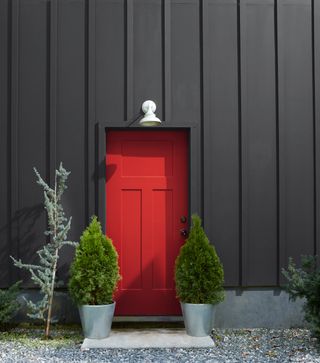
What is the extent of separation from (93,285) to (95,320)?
37 centimetres

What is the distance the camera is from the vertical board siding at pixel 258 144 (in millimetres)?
5898

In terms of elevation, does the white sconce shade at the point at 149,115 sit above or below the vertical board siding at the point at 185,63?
below

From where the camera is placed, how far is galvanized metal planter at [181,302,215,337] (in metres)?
5.30

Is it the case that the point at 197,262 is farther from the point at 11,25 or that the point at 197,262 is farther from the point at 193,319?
the point at 11,25

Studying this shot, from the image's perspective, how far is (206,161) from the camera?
19.4 feet

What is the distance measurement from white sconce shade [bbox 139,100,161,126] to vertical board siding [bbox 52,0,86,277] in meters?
0.73

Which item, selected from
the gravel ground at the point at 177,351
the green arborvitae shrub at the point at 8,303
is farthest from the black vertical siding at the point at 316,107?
the green arborvitae shrub at the point at 8,303

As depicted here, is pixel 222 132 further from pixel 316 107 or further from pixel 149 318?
pixel 149 318

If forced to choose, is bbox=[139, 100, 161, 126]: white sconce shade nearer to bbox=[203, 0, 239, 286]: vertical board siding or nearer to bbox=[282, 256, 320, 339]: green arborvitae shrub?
bbox=[203, 0, 239, 286]: vertical board siding

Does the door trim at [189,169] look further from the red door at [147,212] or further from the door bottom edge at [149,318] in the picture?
the door bottom edge at [149,318]

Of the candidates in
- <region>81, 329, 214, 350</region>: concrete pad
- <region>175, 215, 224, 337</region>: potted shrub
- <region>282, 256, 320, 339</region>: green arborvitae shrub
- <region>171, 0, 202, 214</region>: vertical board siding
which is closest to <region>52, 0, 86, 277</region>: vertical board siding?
<region>171, 0, 202, 214</region>: vertical board siding

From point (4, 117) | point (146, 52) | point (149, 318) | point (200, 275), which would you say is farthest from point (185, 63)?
point (149, 318)

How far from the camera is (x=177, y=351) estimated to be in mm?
4957

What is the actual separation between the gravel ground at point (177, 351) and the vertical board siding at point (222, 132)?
808mm
